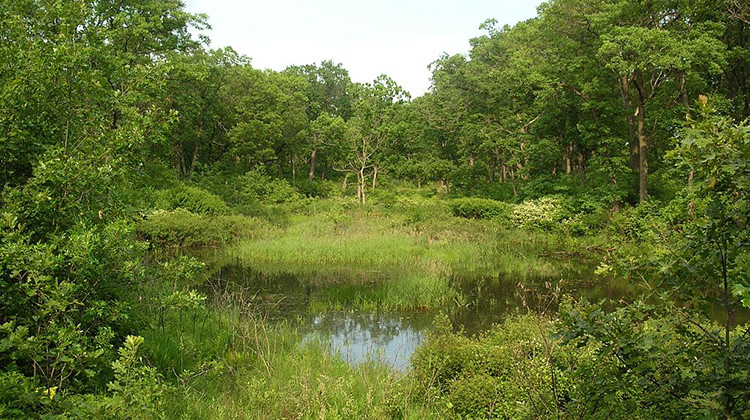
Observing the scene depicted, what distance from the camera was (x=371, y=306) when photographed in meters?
9.91

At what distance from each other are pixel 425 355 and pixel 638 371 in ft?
10.9

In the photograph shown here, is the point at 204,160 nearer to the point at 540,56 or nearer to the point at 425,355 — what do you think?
the point at 540,56

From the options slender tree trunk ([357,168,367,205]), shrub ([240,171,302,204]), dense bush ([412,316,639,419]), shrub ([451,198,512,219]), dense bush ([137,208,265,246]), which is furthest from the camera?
shrub ([240,171,302,204])

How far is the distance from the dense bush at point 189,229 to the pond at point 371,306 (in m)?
4.12

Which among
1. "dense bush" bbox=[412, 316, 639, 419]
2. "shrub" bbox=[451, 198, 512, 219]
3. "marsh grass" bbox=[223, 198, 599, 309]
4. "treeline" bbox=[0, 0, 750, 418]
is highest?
"treeline" bbox=[0, 0, 750, 418]

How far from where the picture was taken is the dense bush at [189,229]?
17.5 m

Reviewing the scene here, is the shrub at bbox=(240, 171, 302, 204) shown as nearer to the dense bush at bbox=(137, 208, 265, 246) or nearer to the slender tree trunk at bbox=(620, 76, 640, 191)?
the dense bush at bbox=(137, 208, 265, 246)

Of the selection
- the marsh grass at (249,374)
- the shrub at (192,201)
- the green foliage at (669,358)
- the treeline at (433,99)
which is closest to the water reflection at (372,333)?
the marsh grass at (249,374)

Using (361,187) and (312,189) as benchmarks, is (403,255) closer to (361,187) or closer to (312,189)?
(361,187)

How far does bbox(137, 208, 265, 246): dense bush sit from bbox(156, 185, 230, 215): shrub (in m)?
2.45

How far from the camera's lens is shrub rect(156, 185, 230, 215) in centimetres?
2233

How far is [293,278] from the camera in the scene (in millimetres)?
13016

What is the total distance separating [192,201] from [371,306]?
15994 mm

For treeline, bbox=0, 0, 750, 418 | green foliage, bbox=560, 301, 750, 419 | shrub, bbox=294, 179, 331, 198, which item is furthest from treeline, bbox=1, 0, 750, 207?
shrub, bbox=294, 179, 331, 198
